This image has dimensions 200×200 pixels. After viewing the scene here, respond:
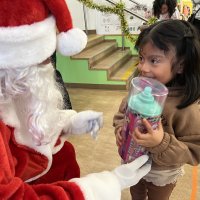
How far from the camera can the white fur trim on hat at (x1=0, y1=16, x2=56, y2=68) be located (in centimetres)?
59

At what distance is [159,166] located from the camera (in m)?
0.91

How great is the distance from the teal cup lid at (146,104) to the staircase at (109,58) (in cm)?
262

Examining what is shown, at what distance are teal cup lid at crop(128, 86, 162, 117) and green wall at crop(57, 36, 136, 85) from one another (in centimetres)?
263

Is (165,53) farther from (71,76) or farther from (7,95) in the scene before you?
(71,76)

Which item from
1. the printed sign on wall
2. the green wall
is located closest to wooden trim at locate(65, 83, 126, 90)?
the green wall

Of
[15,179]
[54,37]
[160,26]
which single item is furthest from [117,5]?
[15,179]

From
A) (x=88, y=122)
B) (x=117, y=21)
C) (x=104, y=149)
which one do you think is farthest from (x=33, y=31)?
(x=117, y=21)


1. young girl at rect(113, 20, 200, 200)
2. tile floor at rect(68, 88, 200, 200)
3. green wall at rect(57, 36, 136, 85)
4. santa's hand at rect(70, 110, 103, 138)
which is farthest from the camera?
green wall at rect(57, 36, 136, 85)

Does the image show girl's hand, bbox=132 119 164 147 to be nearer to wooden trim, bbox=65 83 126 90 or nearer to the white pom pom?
the white pom pom

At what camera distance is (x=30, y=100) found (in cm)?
73

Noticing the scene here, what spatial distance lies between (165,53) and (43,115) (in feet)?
1.35

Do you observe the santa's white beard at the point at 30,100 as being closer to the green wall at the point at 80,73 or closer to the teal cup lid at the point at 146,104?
the teal cup lid at the point at 146,104

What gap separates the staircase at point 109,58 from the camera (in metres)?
3.38

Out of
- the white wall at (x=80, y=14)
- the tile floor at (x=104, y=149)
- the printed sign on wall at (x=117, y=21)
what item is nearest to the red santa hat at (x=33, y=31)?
the tile floor at (x=104, y=149)
